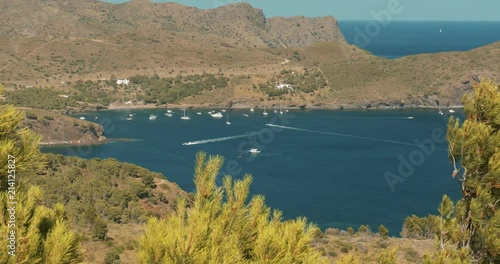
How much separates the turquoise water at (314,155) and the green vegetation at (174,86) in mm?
12394

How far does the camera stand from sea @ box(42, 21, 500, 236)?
68.8 m

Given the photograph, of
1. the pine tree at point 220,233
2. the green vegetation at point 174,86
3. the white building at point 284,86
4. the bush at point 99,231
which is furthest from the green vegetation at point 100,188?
the white building at point 284,86

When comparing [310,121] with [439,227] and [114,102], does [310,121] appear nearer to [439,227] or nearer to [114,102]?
[114,102]

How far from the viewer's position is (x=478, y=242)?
1034 cm

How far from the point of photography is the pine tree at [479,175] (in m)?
10.1

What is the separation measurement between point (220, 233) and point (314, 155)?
280 ft

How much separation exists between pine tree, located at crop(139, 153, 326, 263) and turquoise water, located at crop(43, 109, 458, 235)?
179 ft

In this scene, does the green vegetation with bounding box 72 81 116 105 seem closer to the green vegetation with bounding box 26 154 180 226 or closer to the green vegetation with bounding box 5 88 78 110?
the green vegetation with bounding box 5 88 78 110

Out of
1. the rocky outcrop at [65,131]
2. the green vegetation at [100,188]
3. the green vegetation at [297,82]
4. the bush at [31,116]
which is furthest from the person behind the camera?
the green vegetation at [297,82]

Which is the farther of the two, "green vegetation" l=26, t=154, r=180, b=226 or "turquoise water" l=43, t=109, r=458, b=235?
"turquoise water" l=43, t=109, r=458, b=235

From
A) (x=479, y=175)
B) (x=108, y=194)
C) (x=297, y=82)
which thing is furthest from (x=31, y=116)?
(x=479, y=175)

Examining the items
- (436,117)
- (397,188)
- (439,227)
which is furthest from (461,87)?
(439,227)

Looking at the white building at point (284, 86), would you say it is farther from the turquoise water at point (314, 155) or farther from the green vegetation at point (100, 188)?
the green vegetation at point (100, 188)

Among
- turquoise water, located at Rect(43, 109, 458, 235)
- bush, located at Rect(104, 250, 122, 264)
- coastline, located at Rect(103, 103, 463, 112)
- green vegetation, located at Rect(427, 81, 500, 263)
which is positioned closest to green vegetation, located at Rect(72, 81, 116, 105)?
coastline, located at Rect(103, 103, 463, 112)
